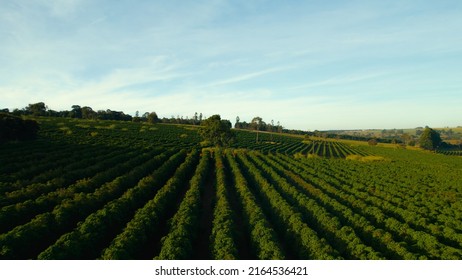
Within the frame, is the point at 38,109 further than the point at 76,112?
No

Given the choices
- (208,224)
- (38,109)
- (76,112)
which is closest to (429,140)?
(208,224)

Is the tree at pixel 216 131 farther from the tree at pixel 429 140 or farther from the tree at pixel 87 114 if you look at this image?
the tree at pixel 429 140

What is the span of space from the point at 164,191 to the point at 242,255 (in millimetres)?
11849

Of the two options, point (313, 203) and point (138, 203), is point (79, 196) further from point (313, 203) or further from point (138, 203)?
point (313, 203)

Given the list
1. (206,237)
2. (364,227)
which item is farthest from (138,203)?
(364,227)

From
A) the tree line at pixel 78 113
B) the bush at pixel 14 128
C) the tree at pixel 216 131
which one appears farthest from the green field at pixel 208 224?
the tree line at pixel 78 113

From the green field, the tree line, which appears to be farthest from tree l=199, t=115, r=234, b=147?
the tree line

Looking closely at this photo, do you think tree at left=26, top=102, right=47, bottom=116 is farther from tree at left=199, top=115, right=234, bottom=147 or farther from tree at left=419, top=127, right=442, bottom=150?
tree at left=419, top=127, right=442, bottom=150

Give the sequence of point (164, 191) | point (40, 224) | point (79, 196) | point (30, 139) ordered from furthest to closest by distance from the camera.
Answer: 1. point (30, 139)
2. point (164, 191)
3. point (79, 196)
4. point (40, 224)

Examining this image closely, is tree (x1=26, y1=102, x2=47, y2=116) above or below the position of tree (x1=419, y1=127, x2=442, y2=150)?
above

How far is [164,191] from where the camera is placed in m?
28.4

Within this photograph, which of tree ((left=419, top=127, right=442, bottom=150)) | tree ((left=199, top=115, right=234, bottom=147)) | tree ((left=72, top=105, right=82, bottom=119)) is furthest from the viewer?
tree ((left=72, top=105, right=82, bottom=119))

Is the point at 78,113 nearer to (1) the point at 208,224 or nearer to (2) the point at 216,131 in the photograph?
(2) the point at 216,131

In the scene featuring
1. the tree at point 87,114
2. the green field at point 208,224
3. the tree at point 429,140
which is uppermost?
the tree at point 87,114
